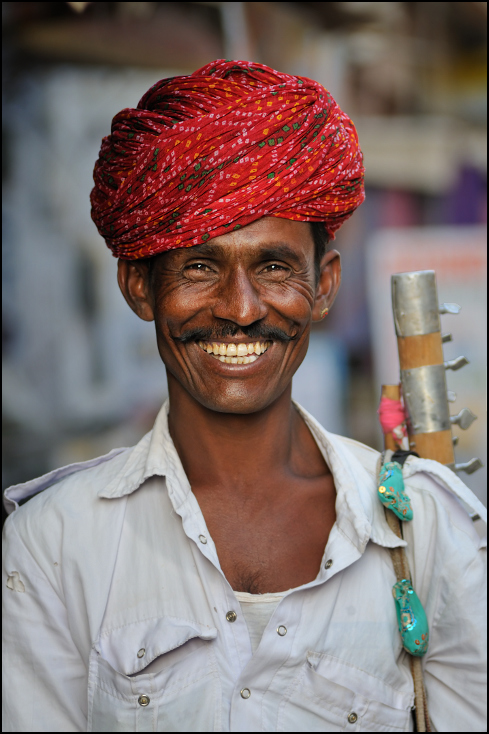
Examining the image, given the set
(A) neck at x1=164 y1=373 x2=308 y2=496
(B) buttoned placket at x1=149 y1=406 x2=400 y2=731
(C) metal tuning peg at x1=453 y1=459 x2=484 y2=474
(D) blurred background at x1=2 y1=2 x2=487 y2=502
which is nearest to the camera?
(B) buttoned placket at x1=149 y1=406 x2=400 y2=731

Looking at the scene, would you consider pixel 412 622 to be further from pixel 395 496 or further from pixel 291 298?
pixel 291 298

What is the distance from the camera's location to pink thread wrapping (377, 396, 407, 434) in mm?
2250

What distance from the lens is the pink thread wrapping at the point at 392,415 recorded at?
2.25m

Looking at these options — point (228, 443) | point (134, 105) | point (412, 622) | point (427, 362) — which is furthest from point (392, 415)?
point (134, 105)

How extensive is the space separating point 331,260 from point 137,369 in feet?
8.71

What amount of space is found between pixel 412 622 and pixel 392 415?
61 centimetres

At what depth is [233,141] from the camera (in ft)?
6.12

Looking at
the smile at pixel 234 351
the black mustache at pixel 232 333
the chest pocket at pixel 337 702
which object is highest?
the black mustache at pixel 232 333

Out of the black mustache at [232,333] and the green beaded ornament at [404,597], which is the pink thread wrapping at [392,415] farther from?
the black mustache at [232,333]

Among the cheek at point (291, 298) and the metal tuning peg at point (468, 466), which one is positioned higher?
the cheek at point (291, 298)

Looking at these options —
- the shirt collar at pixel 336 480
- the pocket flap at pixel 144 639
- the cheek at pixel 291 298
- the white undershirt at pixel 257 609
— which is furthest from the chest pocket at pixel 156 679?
the cheek at pixel 291 298

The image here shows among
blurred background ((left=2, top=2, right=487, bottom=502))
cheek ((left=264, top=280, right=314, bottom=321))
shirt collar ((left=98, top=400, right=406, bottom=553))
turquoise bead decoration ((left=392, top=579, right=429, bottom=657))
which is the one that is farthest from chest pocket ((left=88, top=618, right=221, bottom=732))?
blurred background ((left=2, top=2, right=487, bottom=502))

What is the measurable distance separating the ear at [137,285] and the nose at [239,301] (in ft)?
0.91

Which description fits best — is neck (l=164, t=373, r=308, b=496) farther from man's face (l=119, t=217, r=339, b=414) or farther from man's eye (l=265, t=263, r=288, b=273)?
man's eye (l=265, t=263, r=288, b=273)
